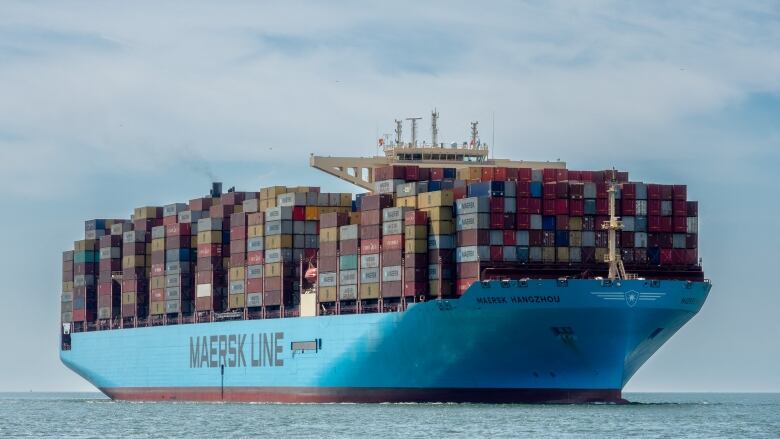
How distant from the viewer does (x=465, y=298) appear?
3068 inches

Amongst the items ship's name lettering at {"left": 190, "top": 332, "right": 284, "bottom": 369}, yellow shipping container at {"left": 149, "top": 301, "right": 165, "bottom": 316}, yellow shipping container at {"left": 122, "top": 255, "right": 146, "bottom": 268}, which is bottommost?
ship's name lettering at {"left": 190, "top": 332, "right": 284, "bottom": 369}

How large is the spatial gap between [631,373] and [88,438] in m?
28.0

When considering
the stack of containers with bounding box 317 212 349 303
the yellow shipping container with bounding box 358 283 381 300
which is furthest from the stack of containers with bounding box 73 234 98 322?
the yellow shipping container with bounding box 358 283 381 300

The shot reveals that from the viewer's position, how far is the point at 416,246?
80875mm

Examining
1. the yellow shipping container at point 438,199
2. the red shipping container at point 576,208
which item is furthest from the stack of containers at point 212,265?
the red shipping container at point 576,208

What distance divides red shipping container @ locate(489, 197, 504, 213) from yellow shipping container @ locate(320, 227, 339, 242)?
11.3m

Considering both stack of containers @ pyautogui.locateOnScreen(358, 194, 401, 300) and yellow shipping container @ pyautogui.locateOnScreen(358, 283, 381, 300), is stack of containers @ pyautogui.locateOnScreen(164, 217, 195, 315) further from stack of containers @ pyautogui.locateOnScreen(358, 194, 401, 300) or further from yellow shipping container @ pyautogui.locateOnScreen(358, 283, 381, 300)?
yellow shipping container @ pyautogui.locateOnScreen(358, 283, 381, 300)

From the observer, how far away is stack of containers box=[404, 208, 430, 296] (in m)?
80.8

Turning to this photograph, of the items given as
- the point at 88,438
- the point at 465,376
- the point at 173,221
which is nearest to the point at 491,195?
the point at 465,376

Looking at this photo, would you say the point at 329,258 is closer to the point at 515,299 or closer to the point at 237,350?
the point at 237,350

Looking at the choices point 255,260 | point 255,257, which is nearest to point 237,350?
point 255,260

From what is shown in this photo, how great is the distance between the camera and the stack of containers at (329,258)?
284ft

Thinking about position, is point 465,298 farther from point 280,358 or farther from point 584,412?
point 280,358

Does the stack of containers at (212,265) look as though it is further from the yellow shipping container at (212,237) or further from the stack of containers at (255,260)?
the stack of containers at (255,260)
